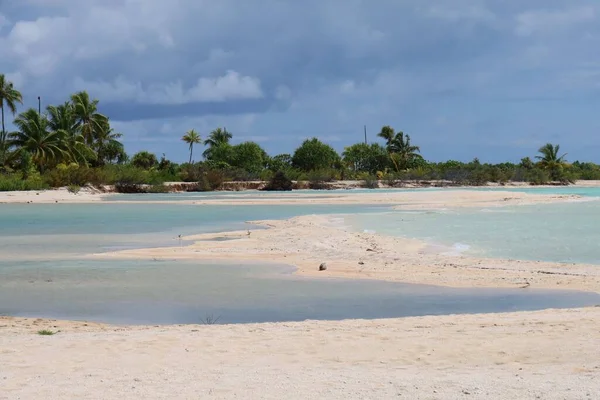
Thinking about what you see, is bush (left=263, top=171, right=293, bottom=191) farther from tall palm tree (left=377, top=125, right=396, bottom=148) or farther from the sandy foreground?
the sandy foreground

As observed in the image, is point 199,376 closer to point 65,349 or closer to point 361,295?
point 65,349

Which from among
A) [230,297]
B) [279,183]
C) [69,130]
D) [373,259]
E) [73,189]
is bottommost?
[230,297]

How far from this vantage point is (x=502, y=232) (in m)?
22.2

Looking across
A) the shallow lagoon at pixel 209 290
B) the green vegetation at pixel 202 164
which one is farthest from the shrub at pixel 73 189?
the shallow lagoon at pixel 209 290

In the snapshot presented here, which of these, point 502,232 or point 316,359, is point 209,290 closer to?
point 316,359

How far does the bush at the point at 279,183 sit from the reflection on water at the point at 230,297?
5939cm

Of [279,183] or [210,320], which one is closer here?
[210,320]

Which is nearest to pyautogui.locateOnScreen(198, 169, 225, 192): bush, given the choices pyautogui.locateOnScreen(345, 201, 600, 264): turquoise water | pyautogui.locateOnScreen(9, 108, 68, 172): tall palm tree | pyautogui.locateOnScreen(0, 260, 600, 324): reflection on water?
pyautogui.locateOnScreen(9, 108, 68, 172): tall palm tree

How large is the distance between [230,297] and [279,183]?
62.4 meters

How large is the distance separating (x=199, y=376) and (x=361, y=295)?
558 centimetres

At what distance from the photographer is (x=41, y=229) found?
24625 millimetres

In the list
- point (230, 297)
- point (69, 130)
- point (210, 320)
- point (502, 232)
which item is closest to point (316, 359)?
point (210, 320)

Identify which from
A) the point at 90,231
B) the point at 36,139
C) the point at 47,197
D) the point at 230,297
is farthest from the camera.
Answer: the point at 36,139

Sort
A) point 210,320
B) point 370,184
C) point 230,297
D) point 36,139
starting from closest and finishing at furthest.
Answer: point 210,320
point 230,297
point 36,139
point 370,184
